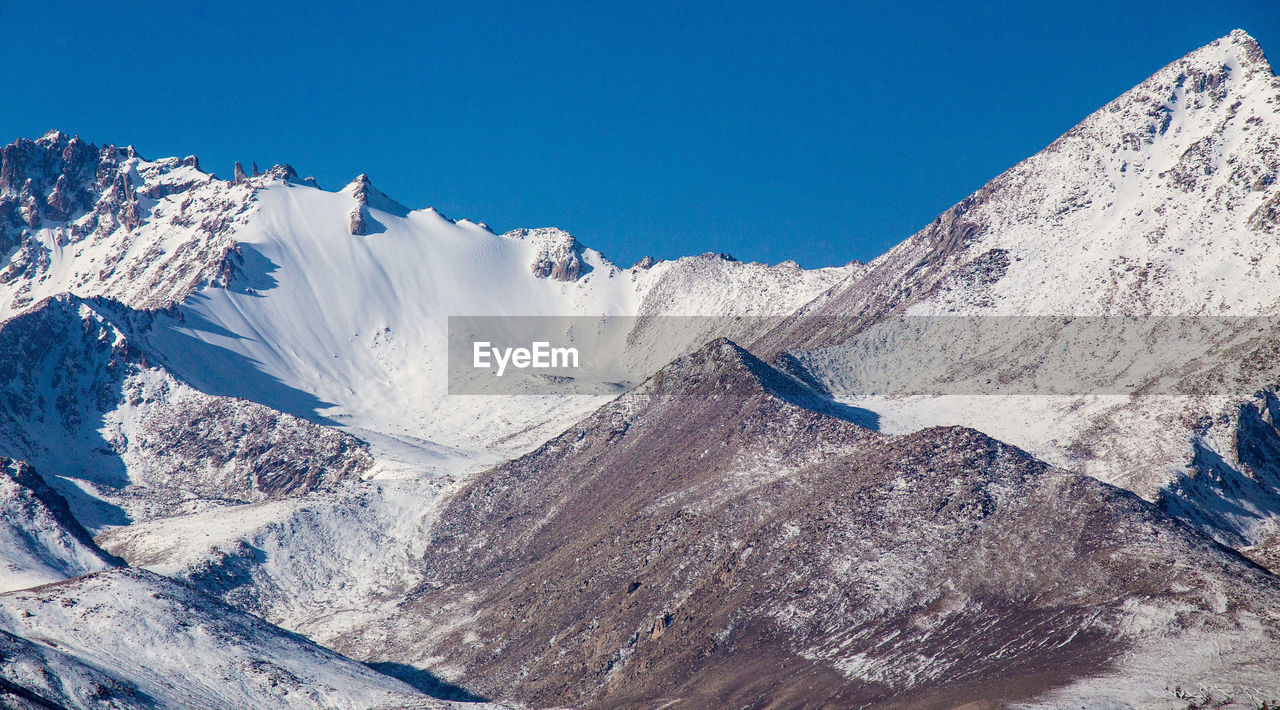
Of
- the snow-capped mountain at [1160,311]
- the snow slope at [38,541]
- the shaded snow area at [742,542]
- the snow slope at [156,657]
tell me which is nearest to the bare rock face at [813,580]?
the shaded snow area at [742,542]

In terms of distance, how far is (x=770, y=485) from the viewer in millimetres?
112062

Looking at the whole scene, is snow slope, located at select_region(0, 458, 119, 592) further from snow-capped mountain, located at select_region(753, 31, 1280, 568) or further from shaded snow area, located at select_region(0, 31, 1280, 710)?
snow-capped mountain, located at select_region(753, 31, 1280, 568)

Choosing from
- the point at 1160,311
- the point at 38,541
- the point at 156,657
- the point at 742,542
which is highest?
the point at 1160,311

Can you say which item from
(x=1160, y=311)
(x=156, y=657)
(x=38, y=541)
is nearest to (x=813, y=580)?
(x=156, y=657)

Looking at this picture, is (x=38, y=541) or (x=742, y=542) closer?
(x=742, y=542)

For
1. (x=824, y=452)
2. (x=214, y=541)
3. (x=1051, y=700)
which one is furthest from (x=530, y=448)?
(x=1051, y=700)

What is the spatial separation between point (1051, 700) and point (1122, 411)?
86.2 metres

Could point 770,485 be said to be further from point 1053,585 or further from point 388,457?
point 388,457

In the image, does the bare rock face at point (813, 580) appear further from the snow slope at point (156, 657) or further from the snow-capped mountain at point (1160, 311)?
the snow-capped mountain at point (1160, 311)

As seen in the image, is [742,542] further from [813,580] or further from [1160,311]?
[1160,311]

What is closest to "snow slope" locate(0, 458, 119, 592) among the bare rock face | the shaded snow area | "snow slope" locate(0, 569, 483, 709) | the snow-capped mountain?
the shaded snow area

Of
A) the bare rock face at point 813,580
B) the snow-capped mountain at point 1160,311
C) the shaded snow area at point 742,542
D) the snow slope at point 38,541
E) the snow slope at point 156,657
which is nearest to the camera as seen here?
the snow slope at point 156,657

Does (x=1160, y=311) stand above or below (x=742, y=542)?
above

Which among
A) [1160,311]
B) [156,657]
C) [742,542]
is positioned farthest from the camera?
[1160,311]
